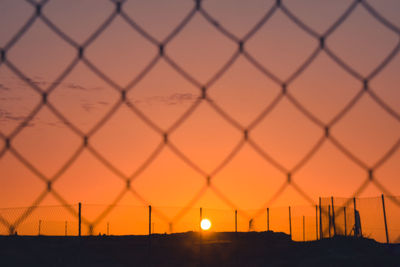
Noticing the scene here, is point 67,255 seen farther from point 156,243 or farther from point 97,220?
point 97,220

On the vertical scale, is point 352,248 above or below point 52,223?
below

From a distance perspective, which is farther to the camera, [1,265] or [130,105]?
[1,265]

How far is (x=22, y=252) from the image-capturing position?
18281 mm

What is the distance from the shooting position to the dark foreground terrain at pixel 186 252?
1616 centimetres

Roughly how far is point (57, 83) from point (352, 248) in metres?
17.3

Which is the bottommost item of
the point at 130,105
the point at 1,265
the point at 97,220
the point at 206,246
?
the point at 97,220

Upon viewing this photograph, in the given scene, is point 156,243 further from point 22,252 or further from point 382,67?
point 382,67

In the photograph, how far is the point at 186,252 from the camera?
2012 cm

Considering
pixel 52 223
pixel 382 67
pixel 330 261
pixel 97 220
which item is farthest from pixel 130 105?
pixel 52 223

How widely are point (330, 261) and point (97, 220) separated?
47.7ft

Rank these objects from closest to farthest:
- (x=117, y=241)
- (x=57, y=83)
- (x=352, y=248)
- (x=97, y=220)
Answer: (x=57, y=83)
(x=97, y=220)
(x=352, y=248)
(x=117, y=241)

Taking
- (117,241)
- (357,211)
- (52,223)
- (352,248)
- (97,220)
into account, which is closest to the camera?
(97,220)

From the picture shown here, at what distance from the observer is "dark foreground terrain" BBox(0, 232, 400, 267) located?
636 inches

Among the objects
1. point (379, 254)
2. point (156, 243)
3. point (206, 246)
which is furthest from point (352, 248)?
point (156, 243)
